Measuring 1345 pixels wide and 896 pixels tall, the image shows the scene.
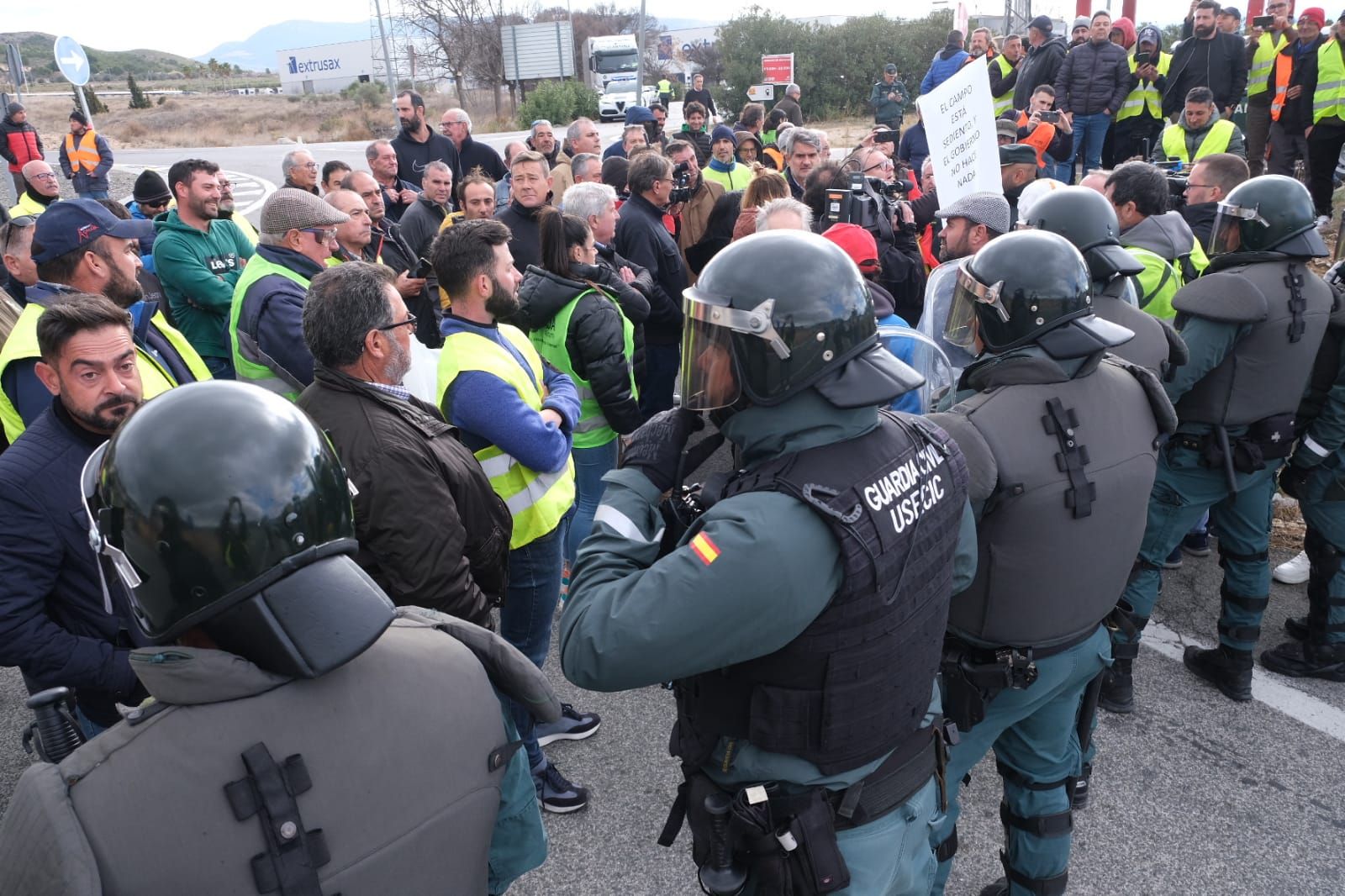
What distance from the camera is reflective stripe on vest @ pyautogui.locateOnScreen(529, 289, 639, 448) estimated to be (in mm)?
4070

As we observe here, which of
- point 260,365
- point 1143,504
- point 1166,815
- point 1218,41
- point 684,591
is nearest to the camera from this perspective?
point 684,591

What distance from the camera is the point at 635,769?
361 centimetres

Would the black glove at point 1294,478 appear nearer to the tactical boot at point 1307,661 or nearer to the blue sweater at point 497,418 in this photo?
the tactical boot at point 1307,661

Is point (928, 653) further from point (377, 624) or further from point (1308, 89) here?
point (1308, 89)

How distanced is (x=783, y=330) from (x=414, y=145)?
8.05 meters

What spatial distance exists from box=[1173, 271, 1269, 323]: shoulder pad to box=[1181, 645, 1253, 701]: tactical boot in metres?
1.45

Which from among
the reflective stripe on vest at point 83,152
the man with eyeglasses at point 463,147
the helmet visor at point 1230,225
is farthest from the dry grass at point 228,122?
the helmet visor at point 1230,225

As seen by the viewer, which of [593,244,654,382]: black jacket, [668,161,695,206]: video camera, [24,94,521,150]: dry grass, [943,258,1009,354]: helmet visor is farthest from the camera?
[24,94,521,150]: dry grass

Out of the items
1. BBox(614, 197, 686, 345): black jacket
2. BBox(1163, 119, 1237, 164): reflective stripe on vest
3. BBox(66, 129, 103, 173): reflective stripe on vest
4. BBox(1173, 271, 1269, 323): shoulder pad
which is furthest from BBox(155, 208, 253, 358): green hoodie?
BBox(66, 129, 103, 173): reflective stripe on vest

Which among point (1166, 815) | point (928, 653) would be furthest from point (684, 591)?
point (1166, 815)

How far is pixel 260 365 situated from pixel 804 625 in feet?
9.76

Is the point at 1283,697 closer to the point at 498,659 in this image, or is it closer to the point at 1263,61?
the point at 498,659

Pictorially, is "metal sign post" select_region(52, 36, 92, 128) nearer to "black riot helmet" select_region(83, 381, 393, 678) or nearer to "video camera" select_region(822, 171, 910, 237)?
"video camera" select_region(822, 171, 910, 237)

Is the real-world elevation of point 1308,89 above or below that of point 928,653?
above
